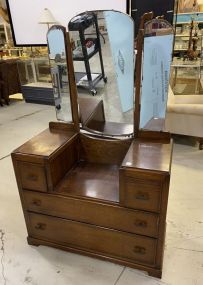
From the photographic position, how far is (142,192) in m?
1.18

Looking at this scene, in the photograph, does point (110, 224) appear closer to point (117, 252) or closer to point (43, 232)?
point (117, 252)

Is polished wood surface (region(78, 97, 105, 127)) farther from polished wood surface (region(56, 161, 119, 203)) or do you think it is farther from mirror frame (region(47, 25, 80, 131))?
polished wood surface (region(56, 161, 119, 203))

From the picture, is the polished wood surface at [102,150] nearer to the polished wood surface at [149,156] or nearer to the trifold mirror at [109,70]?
the trifold mirror at [109,70]

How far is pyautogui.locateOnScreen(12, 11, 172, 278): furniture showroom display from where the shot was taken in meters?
1.21

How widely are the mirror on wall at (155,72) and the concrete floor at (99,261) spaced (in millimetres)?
830

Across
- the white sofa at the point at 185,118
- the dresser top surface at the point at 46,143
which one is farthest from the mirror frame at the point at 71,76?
the white sofa at the point at 185,118

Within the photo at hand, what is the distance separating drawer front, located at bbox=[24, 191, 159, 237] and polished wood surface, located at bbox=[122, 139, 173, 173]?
0.85 feet

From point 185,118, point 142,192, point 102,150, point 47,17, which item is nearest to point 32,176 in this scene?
point 102,150

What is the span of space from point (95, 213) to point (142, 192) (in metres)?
0.32

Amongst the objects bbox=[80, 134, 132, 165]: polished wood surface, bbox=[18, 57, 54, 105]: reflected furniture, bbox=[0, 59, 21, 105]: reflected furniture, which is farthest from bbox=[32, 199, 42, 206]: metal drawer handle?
bbox=[0, 59, 21, 105]: reflected furniture

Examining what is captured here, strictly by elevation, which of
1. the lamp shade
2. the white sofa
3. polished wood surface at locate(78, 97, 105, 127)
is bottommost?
the white sofa

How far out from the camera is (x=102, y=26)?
1444 mm

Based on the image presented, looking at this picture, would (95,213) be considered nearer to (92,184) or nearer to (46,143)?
(92,184)

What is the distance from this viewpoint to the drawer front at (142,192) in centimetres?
114
